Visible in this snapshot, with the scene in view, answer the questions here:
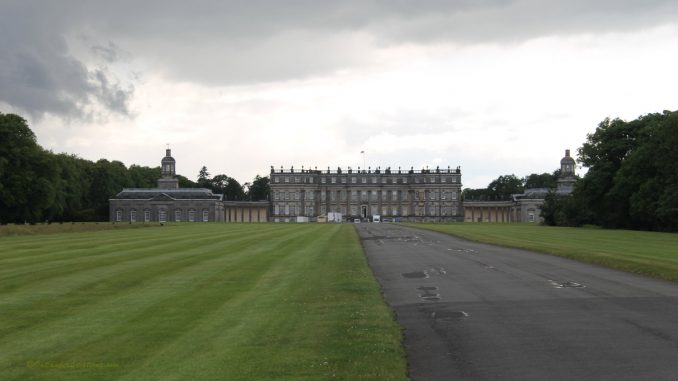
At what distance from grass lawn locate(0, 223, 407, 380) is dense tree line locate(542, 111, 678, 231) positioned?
5322 centimetres

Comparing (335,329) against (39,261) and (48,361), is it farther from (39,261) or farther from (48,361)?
(39,261)

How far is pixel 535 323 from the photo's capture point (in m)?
14.6

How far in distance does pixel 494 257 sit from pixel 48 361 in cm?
2500

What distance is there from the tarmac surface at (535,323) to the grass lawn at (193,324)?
0.81 m

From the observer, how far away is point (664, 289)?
785 inches

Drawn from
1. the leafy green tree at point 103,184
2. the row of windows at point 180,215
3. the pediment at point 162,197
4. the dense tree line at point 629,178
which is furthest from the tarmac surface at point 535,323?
the pediment at point 162,197

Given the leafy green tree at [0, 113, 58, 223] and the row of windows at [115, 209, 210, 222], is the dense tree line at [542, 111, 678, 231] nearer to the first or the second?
the leafy green tree at [0, 113, 58, 223]

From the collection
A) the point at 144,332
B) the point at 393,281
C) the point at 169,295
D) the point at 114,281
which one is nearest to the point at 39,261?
the point at 114,281

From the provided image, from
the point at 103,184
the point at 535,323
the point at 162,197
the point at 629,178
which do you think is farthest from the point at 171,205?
the point at 535,323

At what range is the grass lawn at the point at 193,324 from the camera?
11.1 metres

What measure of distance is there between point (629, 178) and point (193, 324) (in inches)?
2848

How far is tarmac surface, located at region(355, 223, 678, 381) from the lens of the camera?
10789 millimetres

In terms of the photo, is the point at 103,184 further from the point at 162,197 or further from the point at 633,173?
the point at 633,173

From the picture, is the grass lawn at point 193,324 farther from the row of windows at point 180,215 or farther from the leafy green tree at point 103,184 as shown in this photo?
the row of windows at point 180,215
